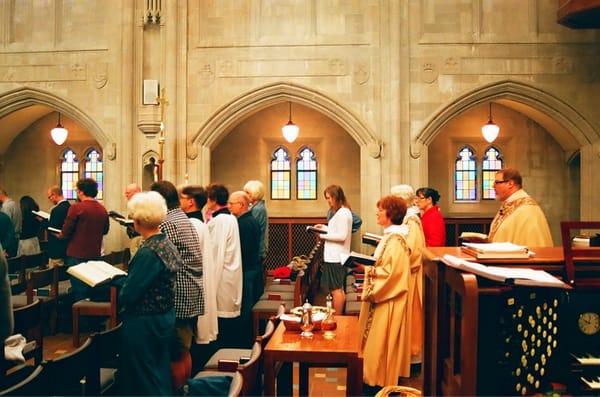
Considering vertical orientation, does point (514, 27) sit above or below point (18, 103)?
above

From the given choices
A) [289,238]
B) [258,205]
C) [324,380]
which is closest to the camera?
[324,380]

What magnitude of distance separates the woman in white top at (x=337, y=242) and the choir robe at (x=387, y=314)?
5.81ft

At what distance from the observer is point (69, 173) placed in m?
13.6

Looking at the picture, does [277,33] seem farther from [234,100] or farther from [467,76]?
[467,76]

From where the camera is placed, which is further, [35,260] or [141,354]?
[35,260]

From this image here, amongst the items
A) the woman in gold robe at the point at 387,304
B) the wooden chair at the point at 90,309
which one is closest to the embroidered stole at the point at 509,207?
the woman in gold robe at the point at 387,304

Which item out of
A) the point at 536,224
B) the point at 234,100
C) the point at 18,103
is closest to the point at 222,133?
the point at 234,100

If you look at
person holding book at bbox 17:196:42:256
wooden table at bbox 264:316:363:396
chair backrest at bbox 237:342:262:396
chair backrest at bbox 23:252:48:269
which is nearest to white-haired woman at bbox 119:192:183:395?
wooden table at bbox 264:316:363:396

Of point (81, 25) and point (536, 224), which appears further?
point (81, 25)

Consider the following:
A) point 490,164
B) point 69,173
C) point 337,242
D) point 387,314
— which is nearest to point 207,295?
point 387,314

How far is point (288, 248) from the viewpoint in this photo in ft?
41.3

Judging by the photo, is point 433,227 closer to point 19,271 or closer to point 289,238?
point 19,271

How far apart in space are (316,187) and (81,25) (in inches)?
230

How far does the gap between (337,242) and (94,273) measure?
3429 millimetres
